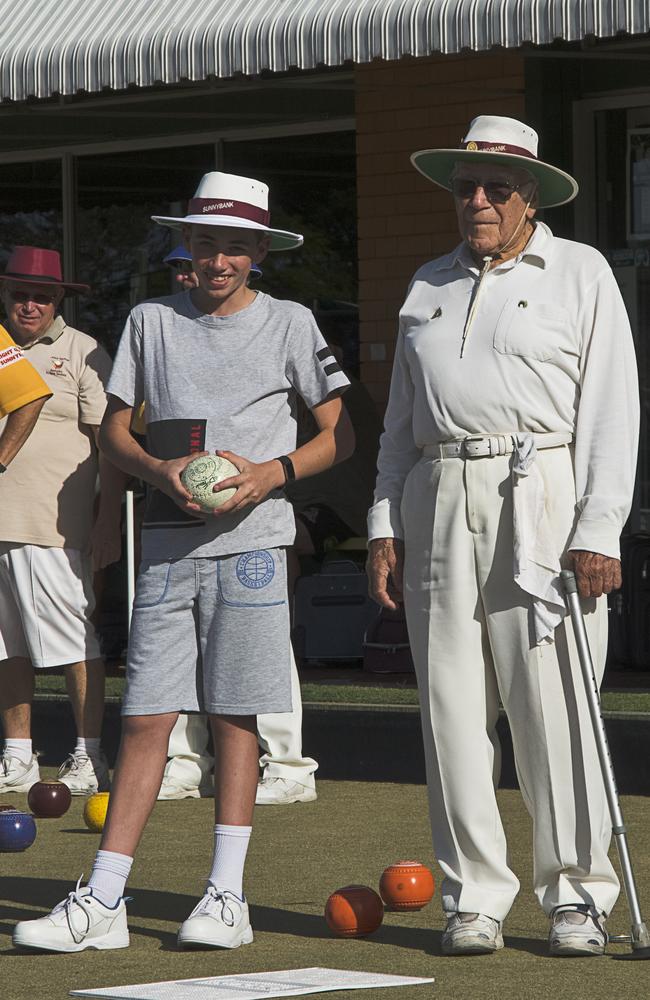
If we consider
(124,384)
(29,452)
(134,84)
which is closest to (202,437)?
(124,384)

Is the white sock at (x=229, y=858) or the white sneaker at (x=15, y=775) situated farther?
the white sneaker at (x=15, y=775)

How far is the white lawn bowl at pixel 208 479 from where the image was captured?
5.21 m

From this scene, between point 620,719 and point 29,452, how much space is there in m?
2.60

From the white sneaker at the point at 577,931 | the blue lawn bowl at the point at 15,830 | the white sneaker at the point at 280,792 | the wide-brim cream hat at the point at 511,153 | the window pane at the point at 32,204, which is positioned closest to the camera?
the white sneaker at the point at 577,931

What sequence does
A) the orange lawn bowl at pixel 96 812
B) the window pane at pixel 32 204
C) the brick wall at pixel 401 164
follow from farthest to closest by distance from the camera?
the window pane at pixel 32 204
the brick wall at pixel 401 164
the orange lawn bowl at pixel 96 812

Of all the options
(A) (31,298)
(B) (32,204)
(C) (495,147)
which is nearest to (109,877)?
(C) (495,147)

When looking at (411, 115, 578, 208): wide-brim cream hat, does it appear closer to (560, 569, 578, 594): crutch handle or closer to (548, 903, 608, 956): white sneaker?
(560, 569, 578, 594): crutch handle

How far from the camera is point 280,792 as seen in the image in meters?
7.70

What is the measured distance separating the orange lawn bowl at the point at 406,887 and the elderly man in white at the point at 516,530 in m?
0.44

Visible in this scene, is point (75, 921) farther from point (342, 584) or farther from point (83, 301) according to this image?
point (83, 301)

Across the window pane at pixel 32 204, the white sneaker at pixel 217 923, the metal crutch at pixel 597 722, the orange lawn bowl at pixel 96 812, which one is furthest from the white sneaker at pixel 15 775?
the window pane at pixel 32 204

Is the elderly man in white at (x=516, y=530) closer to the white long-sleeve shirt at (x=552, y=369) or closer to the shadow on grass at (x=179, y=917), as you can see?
the white long-sleeve shirt at (x=552, y=369)

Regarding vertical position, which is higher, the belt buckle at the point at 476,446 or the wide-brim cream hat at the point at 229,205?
the wide-brim cream hat at the point at 229,205

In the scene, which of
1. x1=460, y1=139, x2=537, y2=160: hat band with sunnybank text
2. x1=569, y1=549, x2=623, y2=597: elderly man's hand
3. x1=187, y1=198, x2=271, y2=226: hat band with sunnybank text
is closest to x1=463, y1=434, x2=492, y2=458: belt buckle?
x1=569, y1=549, x2=623, y2=597: elderly man's hand
